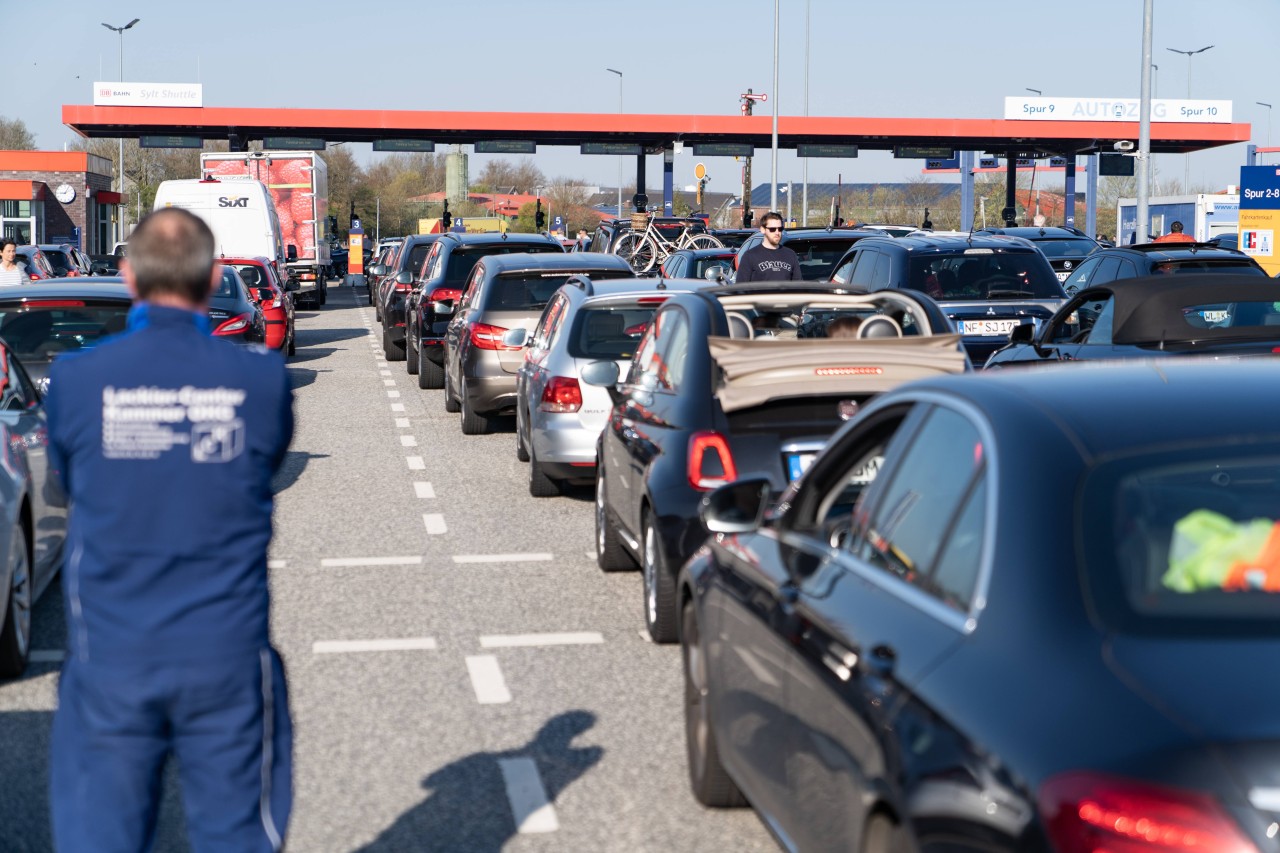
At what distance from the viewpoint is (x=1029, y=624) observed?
3.28 meters

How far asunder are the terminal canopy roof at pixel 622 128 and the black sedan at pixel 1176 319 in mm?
46978

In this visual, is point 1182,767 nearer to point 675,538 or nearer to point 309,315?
point 675,538

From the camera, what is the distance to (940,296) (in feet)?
57.4

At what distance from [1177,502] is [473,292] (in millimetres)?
13872

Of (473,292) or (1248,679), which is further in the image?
(473,292)

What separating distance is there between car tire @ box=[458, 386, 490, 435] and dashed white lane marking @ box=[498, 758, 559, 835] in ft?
33.9

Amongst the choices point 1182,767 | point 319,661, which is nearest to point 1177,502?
point 1182,767

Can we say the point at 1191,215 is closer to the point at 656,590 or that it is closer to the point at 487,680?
the point at 656,590

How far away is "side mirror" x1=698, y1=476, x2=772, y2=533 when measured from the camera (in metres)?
5.08

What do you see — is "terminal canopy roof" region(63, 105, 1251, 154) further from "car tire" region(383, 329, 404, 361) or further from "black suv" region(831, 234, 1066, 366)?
"black suv" region(831, 234, 1066, 366)

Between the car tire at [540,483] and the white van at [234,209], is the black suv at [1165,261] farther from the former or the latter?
the white van at [234,209]

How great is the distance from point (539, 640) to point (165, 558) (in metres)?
4.68

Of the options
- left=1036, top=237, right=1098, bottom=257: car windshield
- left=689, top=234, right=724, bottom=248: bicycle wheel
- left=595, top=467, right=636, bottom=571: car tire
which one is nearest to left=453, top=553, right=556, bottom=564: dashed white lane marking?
left=595, top=467, right=636, bottom=571: car tire

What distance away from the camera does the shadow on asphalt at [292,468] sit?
1358 cm
